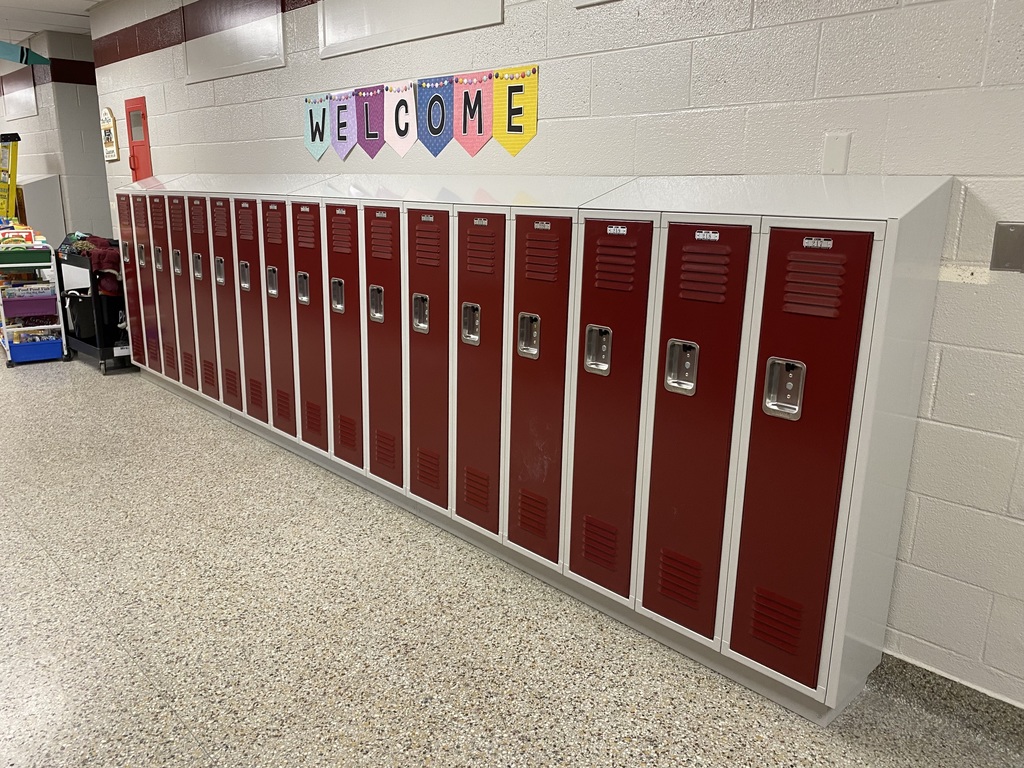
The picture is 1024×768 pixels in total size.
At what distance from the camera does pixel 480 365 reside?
2900mm

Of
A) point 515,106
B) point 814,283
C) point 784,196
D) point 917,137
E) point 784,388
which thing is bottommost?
point 784,388

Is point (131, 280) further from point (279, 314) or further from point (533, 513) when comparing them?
point (533, 513)

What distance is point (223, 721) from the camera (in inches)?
82.0

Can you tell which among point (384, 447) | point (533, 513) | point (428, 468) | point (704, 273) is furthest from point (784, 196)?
point (384, 447)

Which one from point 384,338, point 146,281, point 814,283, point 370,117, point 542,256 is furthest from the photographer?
point 146,281

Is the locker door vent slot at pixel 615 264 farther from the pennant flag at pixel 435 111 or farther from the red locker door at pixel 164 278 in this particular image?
the red locker door at pixel 164 278

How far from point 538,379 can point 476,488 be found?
61 cm

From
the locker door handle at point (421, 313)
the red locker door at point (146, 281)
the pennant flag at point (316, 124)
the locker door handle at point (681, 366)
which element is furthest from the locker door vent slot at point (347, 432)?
the red locker door at point (146, 281)

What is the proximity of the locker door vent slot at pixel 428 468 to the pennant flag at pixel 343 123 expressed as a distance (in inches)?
72.3

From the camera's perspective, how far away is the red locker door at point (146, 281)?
16.7ft

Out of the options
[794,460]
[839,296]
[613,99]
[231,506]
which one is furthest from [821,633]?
[231,506]

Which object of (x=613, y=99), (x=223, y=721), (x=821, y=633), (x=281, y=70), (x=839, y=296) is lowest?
(x=223, y=721)

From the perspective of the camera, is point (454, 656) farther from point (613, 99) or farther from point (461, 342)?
point (613, 99)

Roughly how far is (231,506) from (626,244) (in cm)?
225
